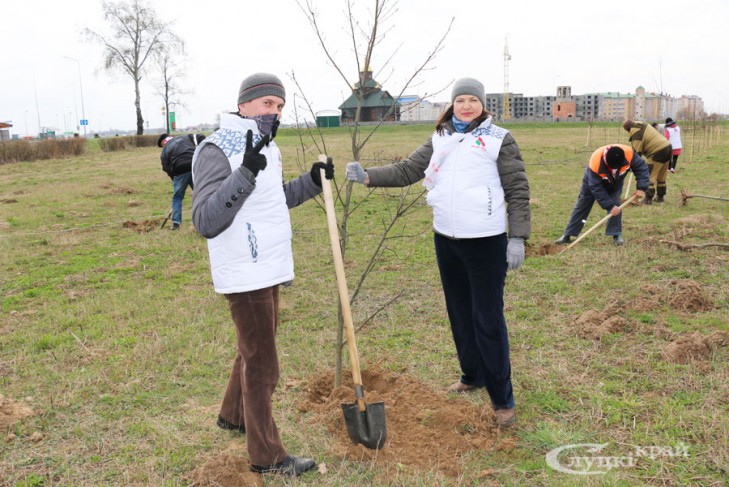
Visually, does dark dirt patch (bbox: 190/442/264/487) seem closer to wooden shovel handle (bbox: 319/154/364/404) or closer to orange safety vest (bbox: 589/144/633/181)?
wooden shovel handle (bbox: 319/154/364/404)

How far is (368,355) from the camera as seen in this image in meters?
4.46

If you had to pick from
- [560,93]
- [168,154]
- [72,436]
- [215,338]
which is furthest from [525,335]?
[560,93]

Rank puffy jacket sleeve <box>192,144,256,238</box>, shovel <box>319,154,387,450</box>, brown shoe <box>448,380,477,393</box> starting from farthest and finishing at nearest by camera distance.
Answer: brown shoe <box>448,380,477,393</box>
shovel <box>319,154,387,450</box>
puffy jacket sleeve <box>192,144,256,238</box>

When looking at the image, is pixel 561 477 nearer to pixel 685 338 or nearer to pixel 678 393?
pixel 678 393

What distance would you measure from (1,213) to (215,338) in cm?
982

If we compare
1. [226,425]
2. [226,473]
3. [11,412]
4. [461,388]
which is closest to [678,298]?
[461,388]

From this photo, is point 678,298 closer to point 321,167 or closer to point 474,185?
point 474,185

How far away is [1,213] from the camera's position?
1220 cm

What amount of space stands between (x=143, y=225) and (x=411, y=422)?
8297 millimetres

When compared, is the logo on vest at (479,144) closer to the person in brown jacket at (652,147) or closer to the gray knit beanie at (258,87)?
the gray knit beanie at (258,87)

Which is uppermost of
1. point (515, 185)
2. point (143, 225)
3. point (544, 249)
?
point (515, 185)

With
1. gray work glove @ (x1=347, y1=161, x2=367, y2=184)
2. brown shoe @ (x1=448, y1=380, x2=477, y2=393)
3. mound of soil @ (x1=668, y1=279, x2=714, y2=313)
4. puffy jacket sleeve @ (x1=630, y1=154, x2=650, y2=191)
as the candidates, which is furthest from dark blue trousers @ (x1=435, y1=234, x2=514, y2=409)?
puffy jacket sleeve @ (x1=630, y1=154, x2=650, y2=191)

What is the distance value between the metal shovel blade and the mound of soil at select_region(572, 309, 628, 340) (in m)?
2.36

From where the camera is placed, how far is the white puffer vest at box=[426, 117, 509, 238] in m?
3.19
